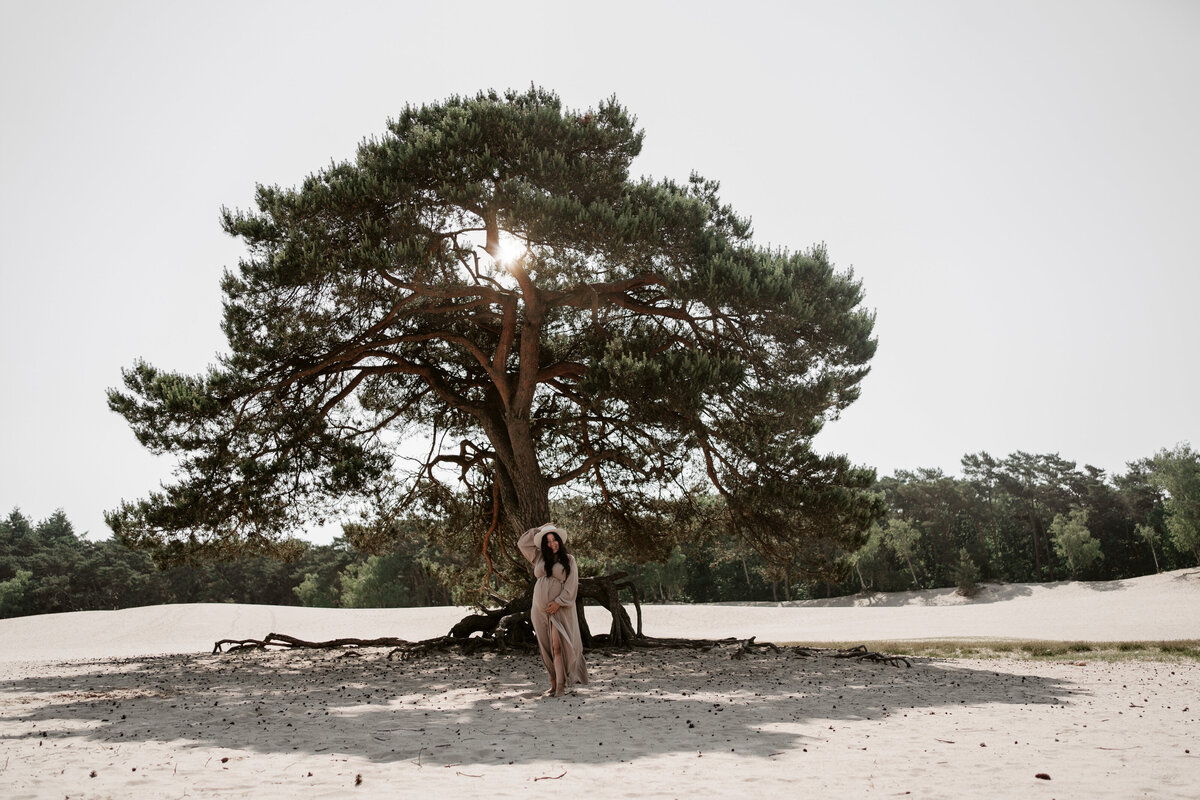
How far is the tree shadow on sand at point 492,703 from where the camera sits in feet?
19.4

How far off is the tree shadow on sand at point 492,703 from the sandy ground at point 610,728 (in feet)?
0.14

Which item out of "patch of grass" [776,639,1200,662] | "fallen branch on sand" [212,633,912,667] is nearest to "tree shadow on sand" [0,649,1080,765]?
"fallen branch on sand" [212,633,912,667]

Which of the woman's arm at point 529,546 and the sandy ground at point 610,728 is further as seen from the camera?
the woman's arm at point 529,546

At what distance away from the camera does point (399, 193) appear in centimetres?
1188

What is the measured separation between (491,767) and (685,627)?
84.0ft

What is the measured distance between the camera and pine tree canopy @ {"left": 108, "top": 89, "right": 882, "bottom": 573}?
11609 millimetres

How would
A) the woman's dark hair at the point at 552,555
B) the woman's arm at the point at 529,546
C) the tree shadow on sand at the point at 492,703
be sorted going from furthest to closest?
the woman's arm at the point at 529,546 < the woman's dark hair at the point at 552,555 < the tree shadow on sand at the point at 492,703

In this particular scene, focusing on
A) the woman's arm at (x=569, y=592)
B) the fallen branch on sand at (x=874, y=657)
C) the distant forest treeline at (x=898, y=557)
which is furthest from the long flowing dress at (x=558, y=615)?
the distant forest treeline at (x=898, y=557)

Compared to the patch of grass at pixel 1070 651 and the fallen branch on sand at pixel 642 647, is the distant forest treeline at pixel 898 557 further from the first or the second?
the fallen branch on sand at pixel 642 647

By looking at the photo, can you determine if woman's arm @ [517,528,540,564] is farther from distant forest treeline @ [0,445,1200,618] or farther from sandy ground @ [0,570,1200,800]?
distant forest treeline @ [0,445,1200,618]

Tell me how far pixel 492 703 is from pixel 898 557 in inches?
2330

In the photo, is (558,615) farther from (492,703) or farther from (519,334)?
(519,334)

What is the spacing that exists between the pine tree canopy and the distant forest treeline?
123 ft

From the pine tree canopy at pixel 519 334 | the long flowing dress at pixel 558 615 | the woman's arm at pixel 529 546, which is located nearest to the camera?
the long flowing dress at pixel 558 615
